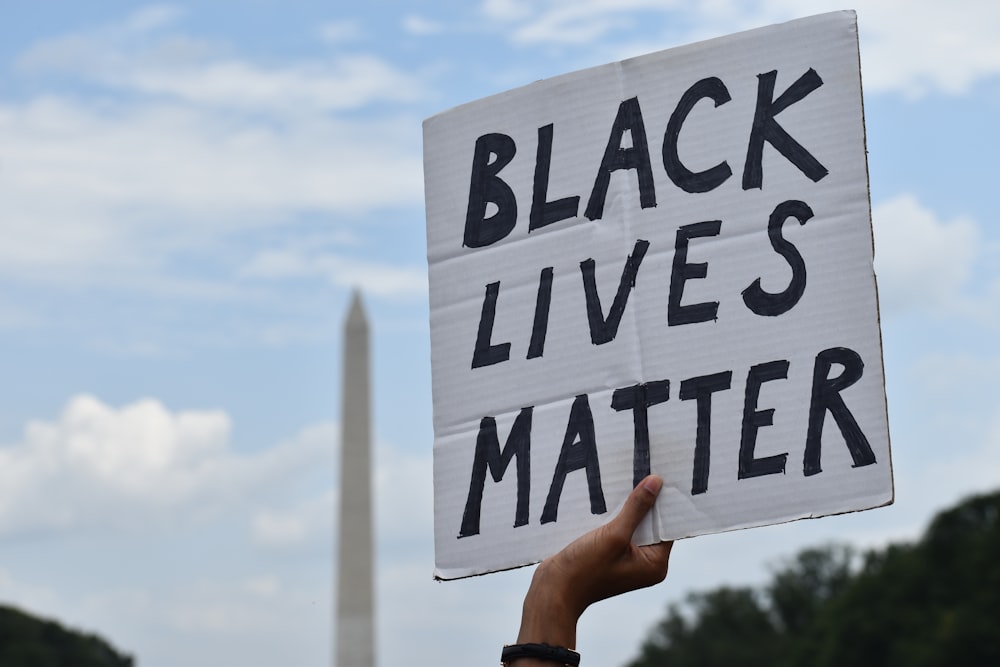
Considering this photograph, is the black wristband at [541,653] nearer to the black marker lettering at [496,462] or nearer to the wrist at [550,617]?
the wrist at [550,617]

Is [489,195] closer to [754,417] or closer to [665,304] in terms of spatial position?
[665,304]

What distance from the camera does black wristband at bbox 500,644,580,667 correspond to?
11.4ft

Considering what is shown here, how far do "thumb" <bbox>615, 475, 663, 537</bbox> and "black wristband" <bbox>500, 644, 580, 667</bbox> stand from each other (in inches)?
12.2

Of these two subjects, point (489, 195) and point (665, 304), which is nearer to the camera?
point (665, 304)

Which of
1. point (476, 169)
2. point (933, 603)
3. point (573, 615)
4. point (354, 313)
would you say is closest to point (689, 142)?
point (476, 169)

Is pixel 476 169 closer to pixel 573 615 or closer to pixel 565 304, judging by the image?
pixel 565 304

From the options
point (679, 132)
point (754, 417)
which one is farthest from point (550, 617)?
point (679, 132)

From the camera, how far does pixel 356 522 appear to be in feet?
107

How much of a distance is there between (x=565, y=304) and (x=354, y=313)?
30082mm

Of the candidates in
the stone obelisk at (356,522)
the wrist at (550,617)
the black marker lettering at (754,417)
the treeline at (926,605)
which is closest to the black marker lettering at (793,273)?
the black marker lettering at (754,417)

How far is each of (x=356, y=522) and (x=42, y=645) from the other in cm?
1939

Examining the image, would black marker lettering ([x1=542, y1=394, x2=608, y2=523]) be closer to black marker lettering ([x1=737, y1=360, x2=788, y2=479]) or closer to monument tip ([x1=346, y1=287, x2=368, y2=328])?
black marker lettering ([x1=737, y1=360, x2=788, y2=479])

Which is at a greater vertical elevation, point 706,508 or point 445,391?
point 445,391

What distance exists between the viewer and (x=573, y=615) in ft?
11.7
